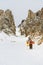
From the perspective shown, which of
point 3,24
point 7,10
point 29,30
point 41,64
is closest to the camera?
point 41,64

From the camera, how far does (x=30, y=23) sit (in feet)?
209

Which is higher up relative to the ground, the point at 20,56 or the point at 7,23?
the point at 20,56

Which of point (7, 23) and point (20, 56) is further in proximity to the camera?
point (7, 23)

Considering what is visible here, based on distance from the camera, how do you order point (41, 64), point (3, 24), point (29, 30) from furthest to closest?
point (29, 30), point (3, 24), point (41, 64)

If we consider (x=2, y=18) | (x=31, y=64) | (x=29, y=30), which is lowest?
(x=29, y=30)

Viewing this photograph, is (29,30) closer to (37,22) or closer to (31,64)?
(37,22)

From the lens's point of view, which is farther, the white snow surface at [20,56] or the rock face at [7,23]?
the rock face at [7,23]

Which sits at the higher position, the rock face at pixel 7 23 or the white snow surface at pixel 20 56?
the white snow surface at pixel 20 56

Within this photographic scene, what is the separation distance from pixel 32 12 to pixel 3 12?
31.7 ft

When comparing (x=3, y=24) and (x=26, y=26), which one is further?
(x=26, y=26)

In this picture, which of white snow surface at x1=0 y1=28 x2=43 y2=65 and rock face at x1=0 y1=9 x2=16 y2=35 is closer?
white snow surface at x1=0 y1=28 x2=43 y2=65

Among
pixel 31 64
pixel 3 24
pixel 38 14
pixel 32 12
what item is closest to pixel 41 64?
pixel 31 64

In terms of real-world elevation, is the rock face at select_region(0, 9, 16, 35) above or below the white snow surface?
below

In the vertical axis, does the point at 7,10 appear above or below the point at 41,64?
below
